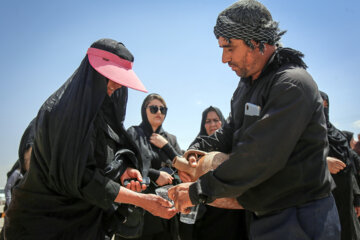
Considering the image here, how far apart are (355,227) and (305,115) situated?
3.69 metres

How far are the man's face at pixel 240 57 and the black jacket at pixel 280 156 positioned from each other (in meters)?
0.28

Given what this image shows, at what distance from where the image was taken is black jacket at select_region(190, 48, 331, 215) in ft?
6.02

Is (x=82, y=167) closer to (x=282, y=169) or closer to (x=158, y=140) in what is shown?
(x=282, y=169)

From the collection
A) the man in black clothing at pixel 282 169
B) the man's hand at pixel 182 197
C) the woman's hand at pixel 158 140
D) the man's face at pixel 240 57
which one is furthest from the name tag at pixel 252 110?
the woman's hand at pixel 158 140

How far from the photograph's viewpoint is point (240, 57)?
228 centimetres

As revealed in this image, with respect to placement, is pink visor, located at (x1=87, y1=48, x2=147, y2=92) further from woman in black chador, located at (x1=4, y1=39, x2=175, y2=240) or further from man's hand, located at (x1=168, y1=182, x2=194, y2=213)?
man's hand, located at (x1=168, y1=182, x2=194, y2=213)

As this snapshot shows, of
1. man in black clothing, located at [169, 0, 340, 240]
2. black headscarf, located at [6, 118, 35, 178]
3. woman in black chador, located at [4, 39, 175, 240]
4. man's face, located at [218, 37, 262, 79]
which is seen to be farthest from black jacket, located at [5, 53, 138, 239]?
man's face, located at [218, 37, 262, 79]

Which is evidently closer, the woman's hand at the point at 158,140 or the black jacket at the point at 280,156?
the black jacket at the point at 280,156

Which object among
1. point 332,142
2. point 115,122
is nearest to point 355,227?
point 332,142

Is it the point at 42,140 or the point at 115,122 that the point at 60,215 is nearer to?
the point at 42,140

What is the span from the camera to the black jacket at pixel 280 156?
1834 millimetres

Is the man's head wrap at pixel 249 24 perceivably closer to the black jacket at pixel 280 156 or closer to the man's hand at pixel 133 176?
the black jacket at pixel 280 156

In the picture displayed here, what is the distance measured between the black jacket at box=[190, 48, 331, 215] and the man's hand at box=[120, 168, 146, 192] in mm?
801

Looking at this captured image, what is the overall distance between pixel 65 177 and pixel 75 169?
86mm
